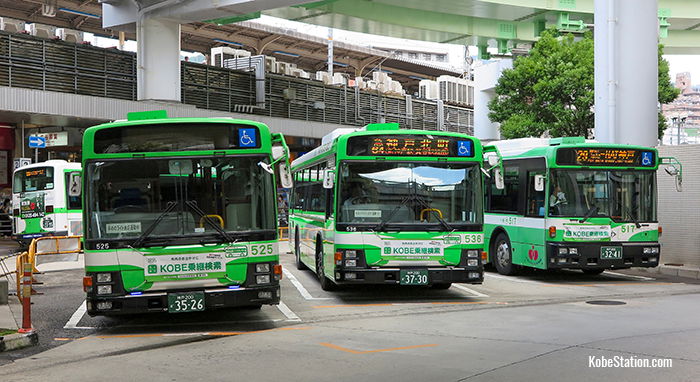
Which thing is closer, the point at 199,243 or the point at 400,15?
the point at 199,243

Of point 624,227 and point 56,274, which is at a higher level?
point 624,227

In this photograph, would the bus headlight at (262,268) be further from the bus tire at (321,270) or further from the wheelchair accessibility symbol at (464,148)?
the wheelchair accessibility symbol at (464,148)

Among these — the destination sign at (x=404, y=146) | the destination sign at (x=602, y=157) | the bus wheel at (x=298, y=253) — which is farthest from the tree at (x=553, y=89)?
the destination sign at (x=404, y=146)

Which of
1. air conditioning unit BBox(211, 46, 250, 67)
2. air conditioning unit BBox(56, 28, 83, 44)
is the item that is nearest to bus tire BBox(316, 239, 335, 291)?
air conditioning unit BBox(56, 28, 83, 44)

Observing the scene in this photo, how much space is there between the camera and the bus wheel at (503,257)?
17.7m

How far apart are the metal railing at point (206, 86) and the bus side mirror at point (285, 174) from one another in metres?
18.8

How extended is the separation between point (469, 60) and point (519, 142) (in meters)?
63.6

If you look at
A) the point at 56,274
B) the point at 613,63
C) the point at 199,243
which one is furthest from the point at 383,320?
the point at 613,63

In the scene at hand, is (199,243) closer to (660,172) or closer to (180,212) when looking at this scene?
(180,212)

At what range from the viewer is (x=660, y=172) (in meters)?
20.0

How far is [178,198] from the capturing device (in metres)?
10.1

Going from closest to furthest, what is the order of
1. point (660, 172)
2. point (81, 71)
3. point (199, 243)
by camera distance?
point (199, 243) → point (660, 172) → point (81, 71)

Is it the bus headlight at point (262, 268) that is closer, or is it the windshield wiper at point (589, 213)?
the bus headlight at point (262, 268)

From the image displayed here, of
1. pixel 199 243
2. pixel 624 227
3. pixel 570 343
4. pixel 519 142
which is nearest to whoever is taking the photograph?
pixel 570 343
